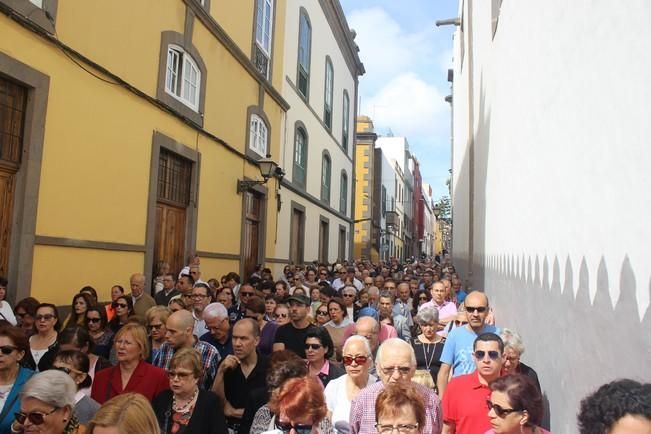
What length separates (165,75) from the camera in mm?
9859

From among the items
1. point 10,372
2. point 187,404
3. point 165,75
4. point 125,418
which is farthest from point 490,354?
point 165,75

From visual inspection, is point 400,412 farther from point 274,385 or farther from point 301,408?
point 274,385

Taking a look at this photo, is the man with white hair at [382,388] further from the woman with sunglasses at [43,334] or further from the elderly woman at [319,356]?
the woman with sunglasses at [43,334]

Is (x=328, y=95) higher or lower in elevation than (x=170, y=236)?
higher

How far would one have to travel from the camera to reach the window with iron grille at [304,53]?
1876 cm

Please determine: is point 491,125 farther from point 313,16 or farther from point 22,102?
point 313,16

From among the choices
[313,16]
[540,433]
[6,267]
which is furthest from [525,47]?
[313,16]

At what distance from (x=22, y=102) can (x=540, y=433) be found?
22.0 feet

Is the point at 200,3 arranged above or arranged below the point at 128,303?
above

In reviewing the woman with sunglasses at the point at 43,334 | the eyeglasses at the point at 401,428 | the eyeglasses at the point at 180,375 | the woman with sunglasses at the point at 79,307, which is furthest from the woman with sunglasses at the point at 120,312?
the eyeglasses at the point at 401,428

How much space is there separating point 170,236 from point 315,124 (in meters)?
11.6

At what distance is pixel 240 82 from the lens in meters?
13.6

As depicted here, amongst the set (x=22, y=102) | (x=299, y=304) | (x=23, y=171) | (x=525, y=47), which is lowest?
(x=299, y=304)

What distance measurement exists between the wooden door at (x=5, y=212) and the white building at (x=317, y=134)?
33.7ft
